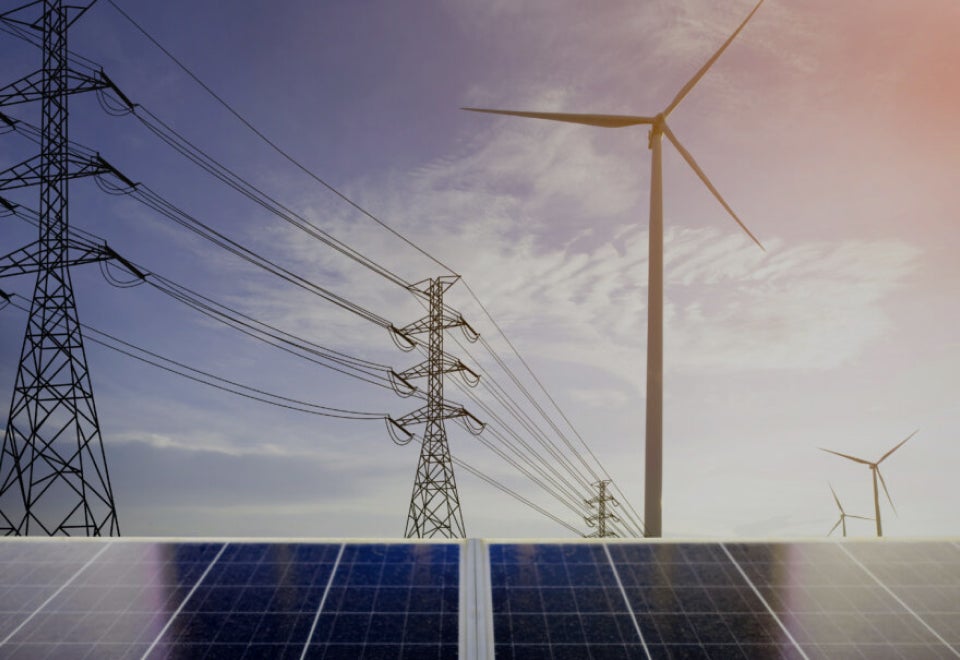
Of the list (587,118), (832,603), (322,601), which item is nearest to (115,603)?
(322,601)

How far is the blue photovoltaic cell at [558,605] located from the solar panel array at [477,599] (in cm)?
3

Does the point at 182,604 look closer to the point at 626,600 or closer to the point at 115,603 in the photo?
the point at 115,603

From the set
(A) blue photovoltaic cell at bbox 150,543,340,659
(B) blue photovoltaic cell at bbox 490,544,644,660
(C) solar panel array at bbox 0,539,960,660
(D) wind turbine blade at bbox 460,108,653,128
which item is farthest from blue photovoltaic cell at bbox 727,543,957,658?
(D) wind turbine blade at bbox 460,108,653,128

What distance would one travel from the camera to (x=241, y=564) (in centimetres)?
1652

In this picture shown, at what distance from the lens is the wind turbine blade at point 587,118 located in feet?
111

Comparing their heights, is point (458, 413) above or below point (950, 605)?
above

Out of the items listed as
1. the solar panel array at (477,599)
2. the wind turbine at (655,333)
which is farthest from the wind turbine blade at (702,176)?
the solar panel array at (477,599)

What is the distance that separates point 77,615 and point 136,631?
142 cm

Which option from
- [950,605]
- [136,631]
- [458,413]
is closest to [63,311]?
[458,413]

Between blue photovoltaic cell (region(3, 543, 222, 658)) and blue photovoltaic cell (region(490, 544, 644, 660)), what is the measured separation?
6.17m

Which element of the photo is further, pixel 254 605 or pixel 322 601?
pixel 322 601

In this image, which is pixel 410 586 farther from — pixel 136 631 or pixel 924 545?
pixel 924 545

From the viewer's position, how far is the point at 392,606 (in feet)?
49.0

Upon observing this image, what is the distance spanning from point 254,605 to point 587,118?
2690cm
